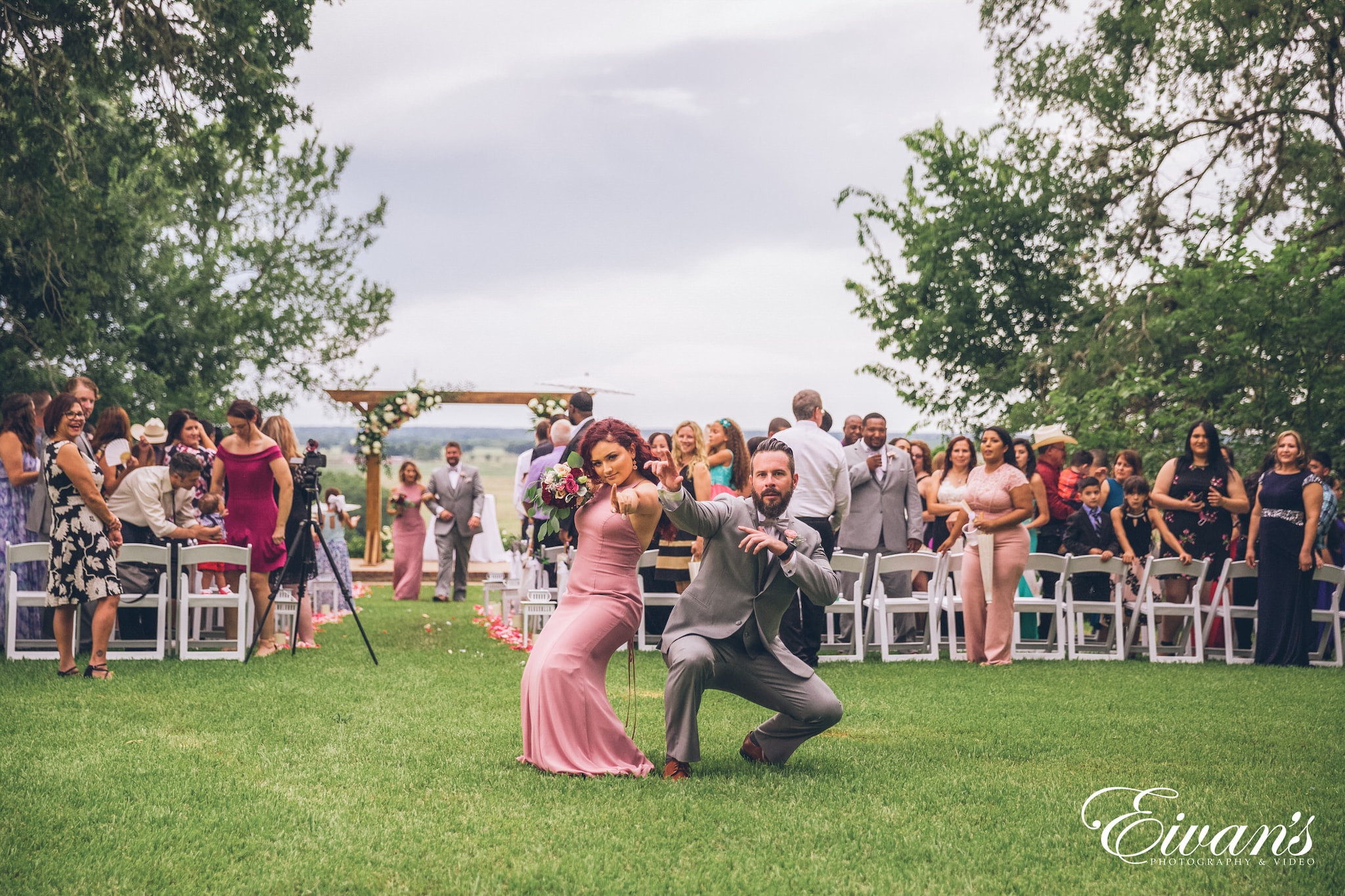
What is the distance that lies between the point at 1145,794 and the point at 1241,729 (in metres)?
2.00

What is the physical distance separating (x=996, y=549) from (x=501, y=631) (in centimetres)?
464

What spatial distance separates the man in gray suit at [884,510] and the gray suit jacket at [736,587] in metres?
5.30

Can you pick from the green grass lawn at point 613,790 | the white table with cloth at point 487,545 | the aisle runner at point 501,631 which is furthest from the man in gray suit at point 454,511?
the green grass lawn at point 613,790

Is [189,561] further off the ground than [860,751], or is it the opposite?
[189,561]

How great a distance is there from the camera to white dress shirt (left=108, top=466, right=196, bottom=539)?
9234 mm

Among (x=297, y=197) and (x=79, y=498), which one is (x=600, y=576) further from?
(x=297, y=197)

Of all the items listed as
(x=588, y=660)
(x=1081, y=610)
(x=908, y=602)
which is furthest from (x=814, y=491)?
(x=588, y=660)

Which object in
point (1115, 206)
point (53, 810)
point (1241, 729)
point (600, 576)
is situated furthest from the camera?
point (1115, 206)

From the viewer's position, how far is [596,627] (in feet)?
18.7

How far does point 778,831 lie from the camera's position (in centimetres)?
462

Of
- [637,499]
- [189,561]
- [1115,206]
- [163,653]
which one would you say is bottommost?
[163,653]

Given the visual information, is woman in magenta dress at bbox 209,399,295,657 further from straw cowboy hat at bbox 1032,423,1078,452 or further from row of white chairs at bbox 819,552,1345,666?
straw cowboy hat at bbox 1032,423,1078,452

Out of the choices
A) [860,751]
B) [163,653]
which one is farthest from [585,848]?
[163,653]

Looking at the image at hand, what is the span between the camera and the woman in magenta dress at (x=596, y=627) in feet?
18.2
